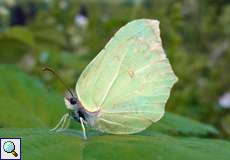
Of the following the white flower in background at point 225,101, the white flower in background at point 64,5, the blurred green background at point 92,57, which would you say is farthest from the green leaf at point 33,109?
the white flower in background at point 225,101

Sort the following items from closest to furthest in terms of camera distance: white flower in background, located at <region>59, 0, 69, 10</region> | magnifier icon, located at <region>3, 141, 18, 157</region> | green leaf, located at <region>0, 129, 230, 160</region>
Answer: green leaf, located at <region>0, 129, 230, 160</region>, magnifier icon, located at <region>3, 141, 18, 157</region>, white flower in background, located at <region>59, 0, 69, 10</region>

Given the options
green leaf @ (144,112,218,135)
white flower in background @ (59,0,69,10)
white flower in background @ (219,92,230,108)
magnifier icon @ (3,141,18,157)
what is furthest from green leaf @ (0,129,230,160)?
white flower in background @ (219,92,230,108)

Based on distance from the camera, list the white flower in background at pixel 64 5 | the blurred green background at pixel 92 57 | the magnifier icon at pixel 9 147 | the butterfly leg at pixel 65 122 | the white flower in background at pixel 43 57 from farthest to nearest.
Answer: the white flower in background at pixel 64 5 → the white flower in background at pixel 43 57 → the blurred green background at pixel 92 57 → the butterfly leg at pixel 65 122 → the magnifier icon at pixel 9 147

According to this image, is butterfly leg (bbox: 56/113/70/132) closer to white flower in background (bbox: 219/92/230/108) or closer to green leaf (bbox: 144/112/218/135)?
green leaf (bbox: 144/112/218/135)

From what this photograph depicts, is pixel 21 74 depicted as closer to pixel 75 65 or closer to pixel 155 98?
pixel 155 98

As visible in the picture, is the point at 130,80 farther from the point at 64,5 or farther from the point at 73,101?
the point at 64,5

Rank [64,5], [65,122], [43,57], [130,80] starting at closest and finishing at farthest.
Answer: [65,122], [130,80], [43,57], [64,5]

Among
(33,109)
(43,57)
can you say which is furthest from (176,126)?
(43,57)

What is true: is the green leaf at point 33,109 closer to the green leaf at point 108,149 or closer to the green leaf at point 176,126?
the green leaf at point 176,126
